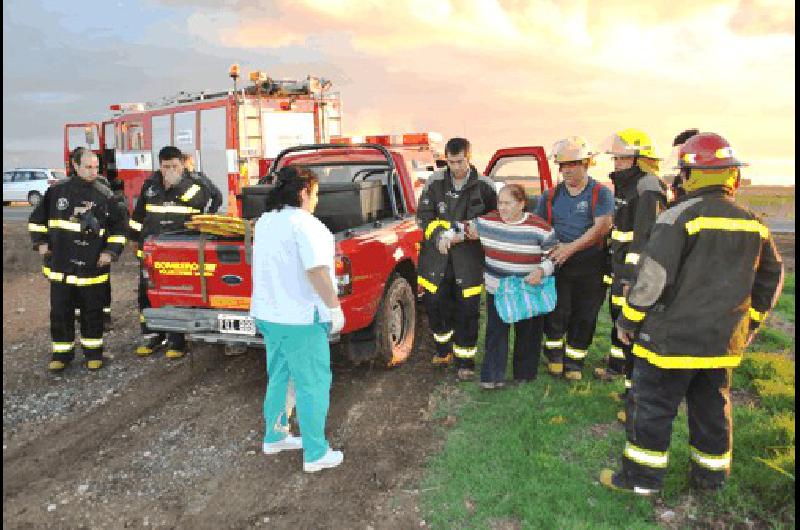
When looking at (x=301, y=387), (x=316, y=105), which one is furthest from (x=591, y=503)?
(x=316, y=105)

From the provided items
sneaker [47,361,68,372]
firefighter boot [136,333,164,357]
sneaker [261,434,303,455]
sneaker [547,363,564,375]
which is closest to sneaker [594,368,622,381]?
sneaker [547,363,564,375]

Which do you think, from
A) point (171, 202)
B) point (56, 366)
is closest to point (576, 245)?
point (171, 202)

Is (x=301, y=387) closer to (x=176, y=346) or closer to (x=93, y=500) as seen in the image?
(x=93, y=500)

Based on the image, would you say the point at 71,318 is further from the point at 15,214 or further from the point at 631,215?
the point at 15,214

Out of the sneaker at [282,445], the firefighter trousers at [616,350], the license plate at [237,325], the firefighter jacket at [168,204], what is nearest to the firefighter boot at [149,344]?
the firefighter jacket at [168,204]

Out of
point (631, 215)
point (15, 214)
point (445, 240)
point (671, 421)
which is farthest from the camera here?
point (15, 214)

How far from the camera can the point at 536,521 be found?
3297 mm

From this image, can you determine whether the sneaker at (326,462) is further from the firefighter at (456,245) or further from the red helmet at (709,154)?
the red helmet at (709,154)

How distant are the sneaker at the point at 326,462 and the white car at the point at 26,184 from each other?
26.4 meters

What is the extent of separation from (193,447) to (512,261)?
2.83 m

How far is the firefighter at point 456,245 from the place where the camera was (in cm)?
512

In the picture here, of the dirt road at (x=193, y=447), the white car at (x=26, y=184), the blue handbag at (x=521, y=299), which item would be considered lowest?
the dirt road at (x=193, y=447)

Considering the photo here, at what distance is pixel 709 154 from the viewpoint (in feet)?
10.4

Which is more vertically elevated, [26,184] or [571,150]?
[26,184]
